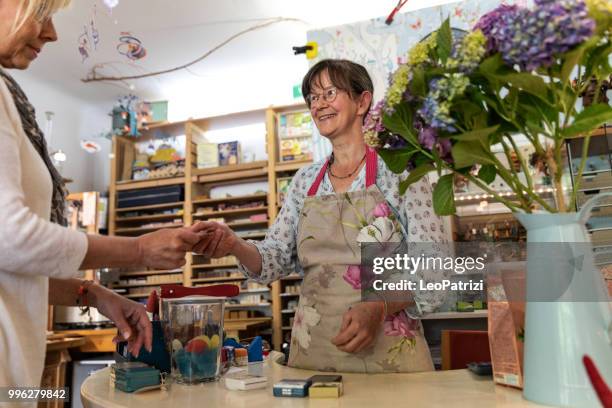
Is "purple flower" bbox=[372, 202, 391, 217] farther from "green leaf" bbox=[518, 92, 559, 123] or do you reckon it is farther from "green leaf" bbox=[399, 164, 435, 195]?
"green leaf" bbox=[518, 92, 559, 123]

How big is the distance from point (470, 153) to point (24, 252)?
2.65 ft

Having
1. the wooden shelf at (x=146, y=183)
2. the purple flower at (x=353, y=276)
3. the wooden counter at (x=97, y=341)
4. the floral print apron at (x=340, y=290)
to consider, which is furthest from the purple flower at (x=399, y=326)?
the wooden shelf at (x=146, y=183)

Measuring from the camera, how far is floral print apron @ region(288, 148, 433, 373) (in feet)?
4.33

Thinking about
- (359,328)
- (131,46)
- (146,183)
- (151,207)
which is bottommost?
(359,328)

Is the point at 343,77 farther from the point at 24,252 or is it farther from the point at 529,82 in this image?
the point at 24,252

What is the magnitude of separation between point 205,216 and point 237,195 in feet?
1.56

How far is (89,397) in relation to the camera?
100 centimetres

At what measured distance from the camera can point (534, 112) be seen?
2.66ft

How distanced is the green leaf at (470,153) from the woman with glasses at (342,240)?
535 millimetres

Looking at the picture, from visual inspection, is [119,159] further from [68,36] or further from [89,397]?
[89,397]

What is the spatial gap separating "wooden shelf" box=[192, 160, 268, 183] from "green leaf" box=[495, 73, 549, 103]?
198 inches

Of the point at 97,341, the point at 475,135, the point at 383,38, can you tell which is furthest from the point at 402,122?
the point at 97,341

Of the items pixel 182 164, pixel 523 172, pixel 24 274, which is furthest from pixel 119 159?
pixel 523 172

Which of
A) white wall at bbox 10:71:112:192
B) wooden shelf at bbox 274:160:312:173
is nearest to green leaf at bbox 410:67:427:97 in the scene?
wooden shelf at bbox 274:160:312:173
